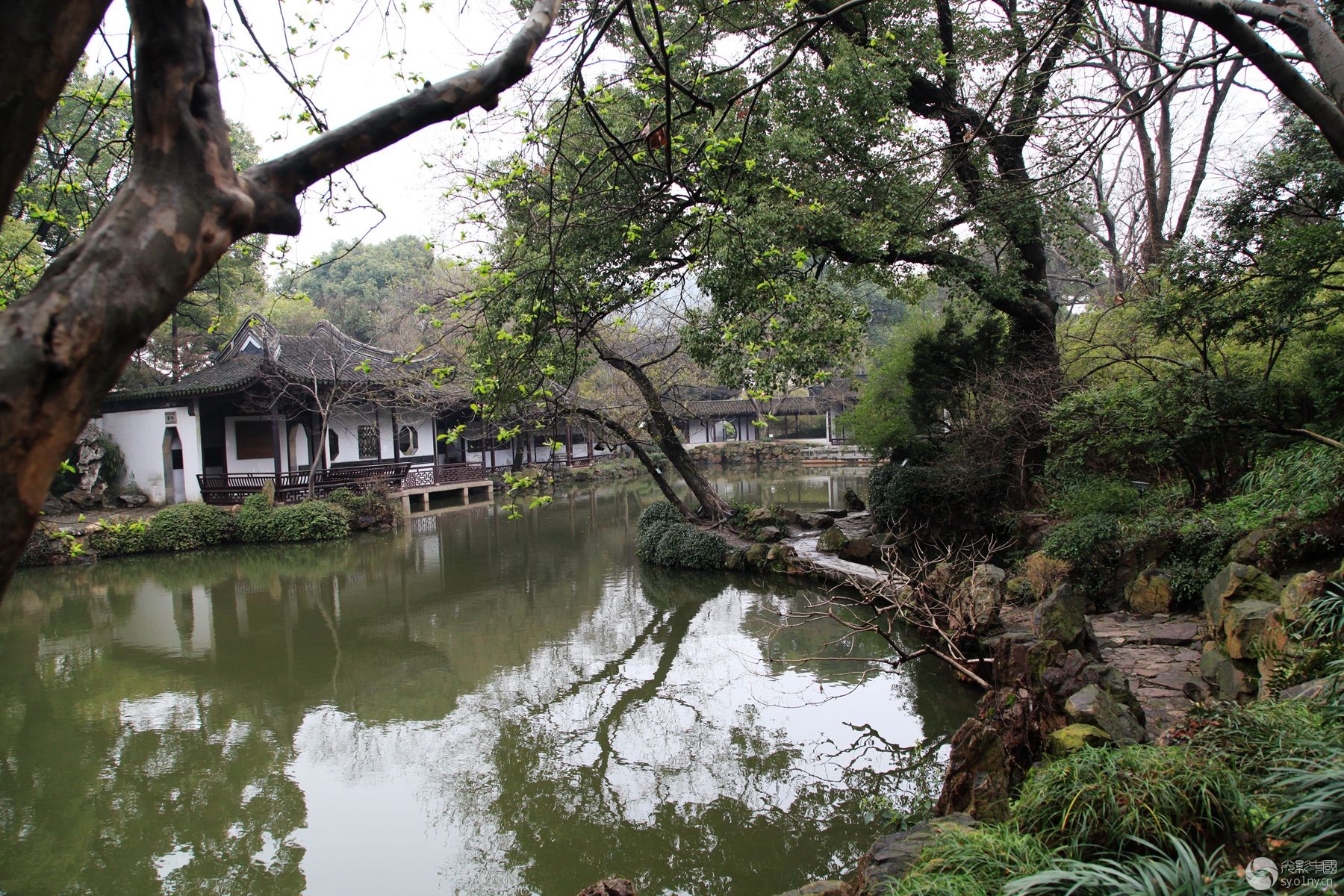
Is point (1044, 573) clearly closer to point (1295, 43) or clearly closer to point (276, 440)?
point (1295, 43)

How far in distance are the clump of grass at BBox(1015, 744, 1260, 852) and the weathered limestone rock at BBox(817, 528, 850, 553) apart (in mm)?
7986

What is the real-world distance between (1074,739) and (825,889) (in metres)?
1.29

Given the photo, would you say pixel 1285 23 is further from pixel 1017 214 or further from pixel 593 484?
pixel 593 484

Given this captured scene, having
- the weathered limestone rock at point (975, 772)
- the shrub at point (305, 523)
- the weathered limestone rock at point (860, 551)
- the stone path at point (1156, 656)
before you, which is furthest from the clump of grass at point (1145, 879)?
the shrub at point (305, 523)

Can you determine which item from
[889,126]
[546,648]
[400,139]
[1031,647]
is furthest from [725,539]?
[400,139]

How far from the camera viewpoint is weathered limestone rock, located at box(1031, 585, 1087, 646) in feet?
16.1

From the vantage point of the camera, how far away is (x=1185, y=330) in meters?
7.16

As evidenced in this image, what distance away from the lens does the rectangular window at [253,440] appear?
19.0 metres

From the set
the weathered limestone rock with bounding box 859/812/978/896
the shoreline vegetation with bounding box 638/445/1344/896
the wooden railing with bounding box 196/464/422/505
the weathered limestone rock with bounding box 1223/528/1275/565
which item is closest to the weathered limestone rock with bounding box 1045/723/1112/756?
the shoreline vegetation with bounding box 638/445/1344/896

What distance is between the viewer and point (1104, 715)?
3523 mm

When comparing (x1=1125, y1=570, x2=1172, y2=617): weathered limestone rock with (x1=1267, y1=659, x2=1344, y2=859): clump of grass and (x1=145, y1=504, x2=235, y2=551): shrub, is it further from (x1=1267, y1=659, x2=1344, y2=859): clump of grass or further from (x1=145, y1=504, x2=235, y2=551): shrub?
(x1=145, y1=504, x2=235, y2=551): shrub

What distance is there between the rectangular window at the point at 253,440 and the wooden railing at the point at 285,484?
84 centimetres

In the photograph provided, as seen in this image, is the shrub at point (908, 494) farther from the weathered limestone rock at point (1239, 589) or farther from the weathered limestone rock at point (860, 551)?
the weathered limestone rock at point (1239, 589)

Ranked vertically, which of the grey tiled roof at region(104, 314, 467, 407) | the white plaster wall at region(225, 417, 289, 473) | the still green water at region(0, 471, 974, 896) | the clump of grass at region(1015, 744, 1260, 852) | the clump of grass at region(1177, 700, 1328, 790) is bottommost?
the still green water at region(0, 471, 974, 896)
